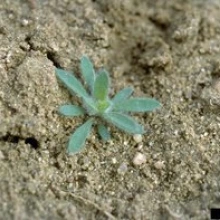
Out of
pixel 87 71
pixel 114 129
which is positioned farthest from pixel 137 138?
pixel 87 71

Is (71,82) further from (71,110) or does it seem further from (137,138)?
(137,138)

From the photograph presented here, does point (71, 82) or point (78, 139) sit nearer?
point (78, 139)

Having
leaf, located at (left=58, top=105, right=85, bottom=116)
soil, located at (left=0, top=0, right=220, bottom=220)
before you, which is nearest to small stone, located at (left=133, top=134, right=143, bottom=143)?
soil, located at (left=0, top=0, right=220, bottom=220)

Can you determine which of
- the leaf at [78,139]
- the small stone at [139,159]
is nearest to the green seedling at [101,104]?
the leaf at [78,139]

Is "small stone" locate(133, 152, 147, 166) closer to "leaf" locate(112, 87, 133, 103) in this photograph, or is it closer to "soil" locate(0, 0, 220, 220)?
"soil" locate(0, 0, 220, 220)

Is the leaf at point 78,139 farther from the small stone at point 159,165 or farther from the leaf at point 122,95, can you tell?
the small stone at point 159,165

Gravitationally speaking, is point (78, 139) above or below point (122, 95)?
below

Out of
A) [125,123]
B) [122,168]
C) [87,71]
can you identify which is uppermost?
[87,71]

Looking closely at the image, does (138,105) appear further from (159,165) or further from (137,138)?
(159,165)
